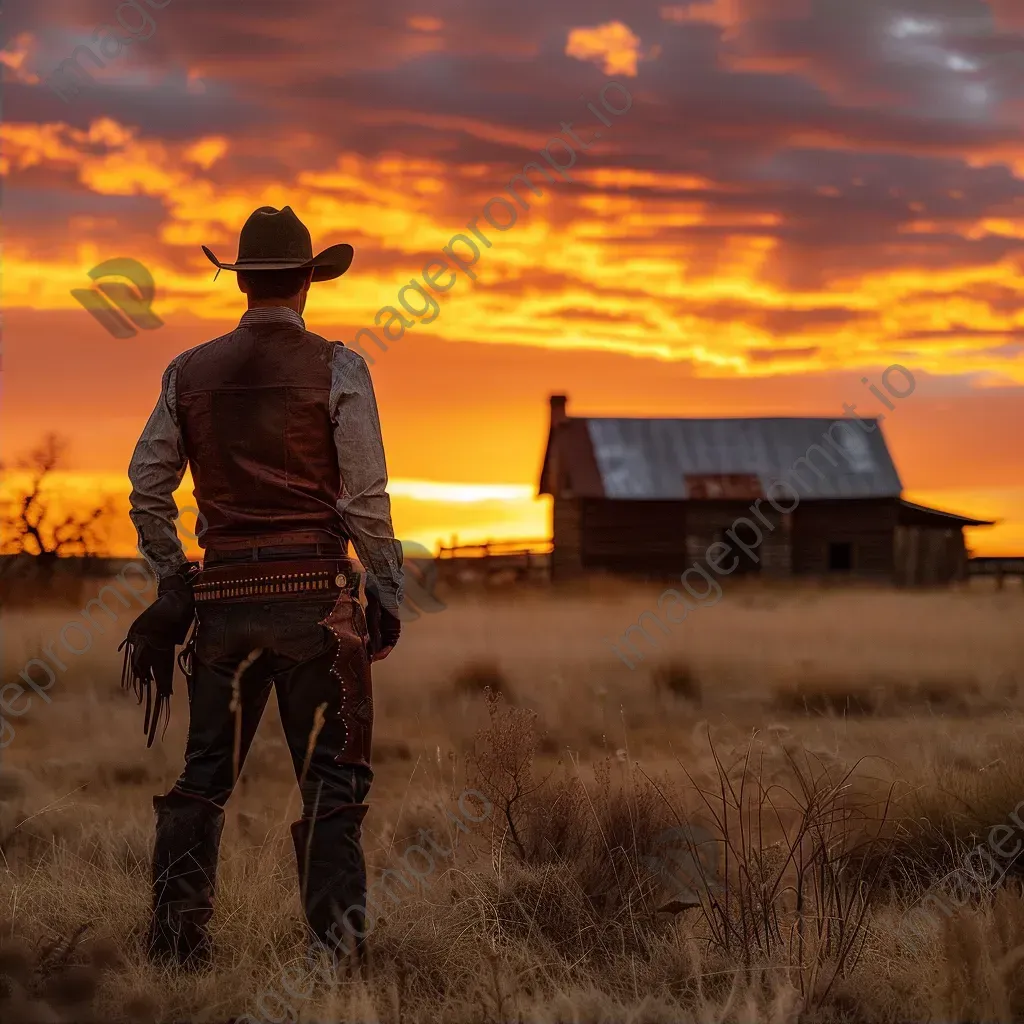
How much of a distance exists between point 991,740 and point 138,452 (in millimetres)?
5707

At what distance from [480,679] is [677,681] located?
176 centimetres

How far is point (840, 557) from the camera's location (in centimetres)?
2884

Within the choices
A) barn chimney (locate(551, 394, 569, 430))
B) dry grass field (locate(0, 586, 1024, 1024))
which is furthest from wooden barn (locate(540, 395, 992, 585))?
dry grass field (locate(0, 586, 1024, 1024))

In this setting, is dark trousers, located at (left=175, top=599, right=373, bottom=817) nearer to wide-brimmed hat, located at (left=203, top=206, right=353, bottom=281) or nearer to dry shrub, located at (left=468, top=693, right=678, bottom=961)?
dry shrub, located at (left=468, top=693, right=678, bottom=961)

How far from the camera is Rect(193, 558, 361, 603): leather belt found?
4066 mm

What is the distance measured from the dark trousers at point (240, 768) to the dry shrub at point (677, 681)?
23.0ft

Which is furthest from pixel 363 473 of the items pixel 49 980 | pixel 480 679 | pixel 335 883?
pixel 480 679

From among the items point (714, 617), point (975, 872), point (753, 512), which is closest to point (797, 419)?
point (753, 512)

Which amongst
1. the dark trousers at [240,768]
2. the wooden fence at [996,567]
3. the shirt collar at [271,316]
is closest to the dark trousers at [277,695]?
the dark trousers at [240,768]

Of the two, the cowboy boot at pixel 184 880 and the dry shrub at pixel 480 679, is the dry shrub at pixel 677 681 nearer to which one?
the dry shrub at pixel 480 679

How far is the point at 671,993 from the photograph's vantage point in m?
3.77

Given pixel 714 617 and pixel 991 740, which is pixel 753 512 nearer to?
pixel 714 617

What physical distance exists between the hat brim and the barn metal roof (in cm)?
2259

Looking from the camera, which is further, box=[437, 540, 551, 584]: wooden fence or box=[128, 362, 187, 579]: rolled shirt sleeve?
box=[437, 540, 551, 584]: wooden fence
